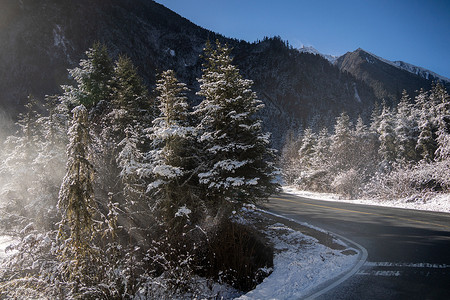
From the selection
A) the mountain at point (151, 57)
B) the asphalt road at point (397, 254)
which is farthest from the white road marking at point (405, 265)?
the mountain at point (151, 57)

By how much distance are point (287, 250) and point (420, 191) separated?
16499mm

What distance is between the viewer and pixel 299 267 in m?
5.79

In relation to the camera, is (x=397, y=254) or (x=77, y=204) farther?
(x=397, y=254)

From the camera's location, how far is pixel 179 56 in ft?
387

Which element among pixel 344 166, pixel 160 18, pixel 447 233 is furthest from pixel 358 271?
pixel 160 18

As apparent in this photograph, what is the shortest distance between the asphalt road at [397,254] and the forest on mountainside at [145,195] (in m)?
2.33

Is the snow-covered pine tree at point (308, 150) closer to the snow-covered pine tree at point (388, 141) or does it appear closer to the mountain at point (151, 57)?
the snow-covered pine tree at point (388, 141)

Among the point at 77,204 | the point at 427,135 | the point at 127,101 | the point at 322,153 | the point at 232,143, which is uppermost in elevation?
the point at 427,135

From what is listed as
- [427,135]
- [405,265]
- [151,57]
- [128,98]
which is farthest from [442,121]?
[151,57]

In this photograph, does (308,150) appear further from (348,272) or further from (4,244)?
(4,244)

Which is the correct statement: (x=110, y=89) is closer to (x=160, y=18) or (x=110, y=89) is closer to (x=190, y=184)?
(x=190, y=184)

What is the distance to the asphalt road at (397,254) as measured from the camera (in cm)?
436

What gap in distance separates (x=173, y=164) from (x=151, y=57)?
4433 inches

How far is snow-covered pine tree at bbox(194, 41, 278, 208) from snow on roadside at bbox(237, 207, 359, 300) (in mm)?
2055
